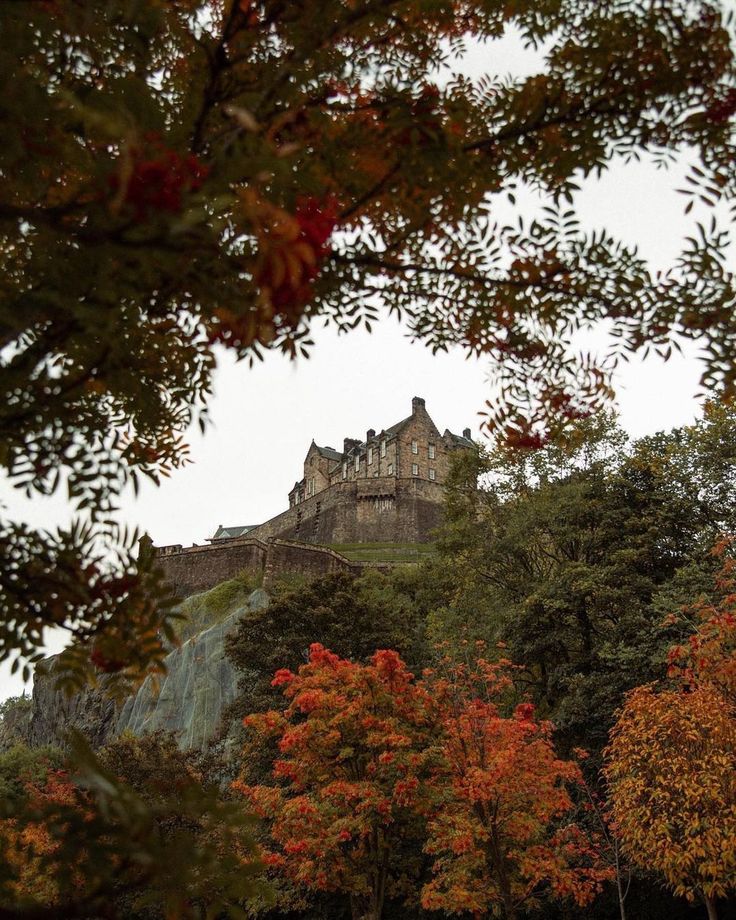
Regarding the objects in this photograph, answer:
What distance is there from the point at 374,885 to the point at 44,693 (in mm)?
34752

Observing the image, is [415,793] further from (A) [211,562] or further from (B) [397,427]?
(B) [397,427]

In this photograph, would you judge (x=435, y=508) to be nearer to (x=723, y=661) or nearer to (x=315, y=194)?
(x=723, y=661)

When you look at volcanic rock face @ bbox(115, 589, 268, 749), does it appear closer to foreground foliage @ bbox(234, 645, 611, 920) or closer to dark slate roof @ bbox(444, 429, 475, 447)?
foreground foliage @ bbox(234, 645, 611, 920)

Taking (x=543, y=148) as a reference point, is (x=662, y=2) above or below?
above

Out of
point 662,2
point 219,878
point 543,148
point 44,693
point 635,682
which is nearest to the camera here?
point 219,878

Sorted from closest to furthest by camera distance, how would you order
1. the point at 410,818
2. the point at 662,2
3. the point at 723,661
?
the point at 662,2 → the point at 723,661 → the point at 410,818

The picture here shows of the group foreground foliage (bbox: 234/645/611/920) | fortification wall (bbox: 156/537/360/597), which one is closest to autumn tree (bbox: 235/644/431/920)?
foreground foliage (bbox: 234/645/611/920)

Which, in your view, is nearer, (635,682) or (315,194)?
(315,194)

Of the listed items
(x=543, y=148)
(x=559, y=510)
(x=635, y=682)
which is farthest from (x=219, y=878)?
(x=559, y=510)

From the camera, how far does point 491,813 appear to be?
13.7 m

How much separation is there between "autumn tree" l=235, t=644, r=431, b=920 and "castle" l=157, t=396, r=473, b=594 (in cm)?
2831

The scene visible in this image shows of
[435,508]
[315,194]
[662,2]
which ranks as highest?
[435,508]

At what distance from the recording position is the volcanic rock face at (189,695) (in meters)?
31.9

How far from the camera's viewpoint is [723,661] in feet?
41.7
